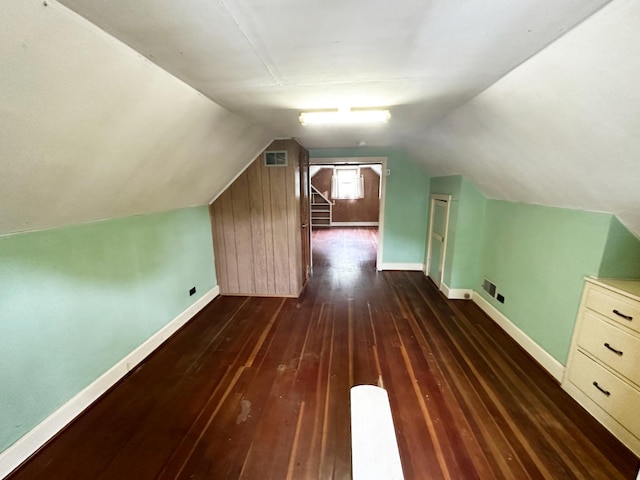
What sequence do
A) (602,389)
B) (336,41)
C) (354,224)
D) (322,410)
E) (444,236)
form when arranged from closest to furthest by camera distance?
(336,41), (602,389), (322,410), (444,236), (354,224)

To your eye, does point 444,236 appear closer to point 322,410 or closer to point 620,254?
point 620,254

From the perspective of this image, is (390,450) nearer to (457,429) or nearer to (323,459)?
(323,459)

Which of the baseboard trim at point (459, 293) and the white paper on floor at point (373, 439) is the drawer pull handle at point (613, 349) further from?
the baseboard trim at point (459, 293)

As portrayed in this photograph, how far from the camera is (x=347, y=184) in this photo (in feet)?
32.4

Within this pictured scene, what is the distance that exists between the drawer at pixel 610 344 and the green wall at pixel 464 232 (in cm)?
163

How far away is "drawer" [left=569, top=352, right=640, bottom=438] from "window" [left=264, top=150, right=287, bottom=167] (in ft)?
10.9

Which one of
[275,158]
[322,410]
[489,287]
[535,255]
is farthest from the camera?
[275,158]

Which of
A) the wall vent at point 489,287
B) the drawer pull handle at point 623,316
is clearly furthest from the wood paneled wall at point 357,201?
the drawer pull handle at point 623,316

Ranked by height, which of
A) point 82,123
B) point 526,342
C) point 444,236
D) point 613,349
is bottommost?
point 526,342

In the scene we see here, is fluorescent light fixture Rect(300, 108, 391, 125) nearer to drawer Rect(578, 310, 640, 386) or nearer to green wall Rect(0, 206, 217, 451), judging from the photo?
green wall Rect(0, 206, 217, 451)

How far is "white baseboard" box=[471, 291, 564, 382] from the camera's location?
2.14 m

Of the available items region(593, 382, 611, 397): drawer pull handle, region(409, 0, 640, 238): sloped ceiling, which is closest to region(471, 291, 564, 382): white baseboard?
region(593, 382, 611, 397): drawer pull handle

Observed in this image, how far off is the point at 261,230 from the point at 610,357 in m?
3.37

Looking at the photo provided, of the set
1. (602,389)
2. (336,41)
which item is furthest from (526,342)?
(336,41)
